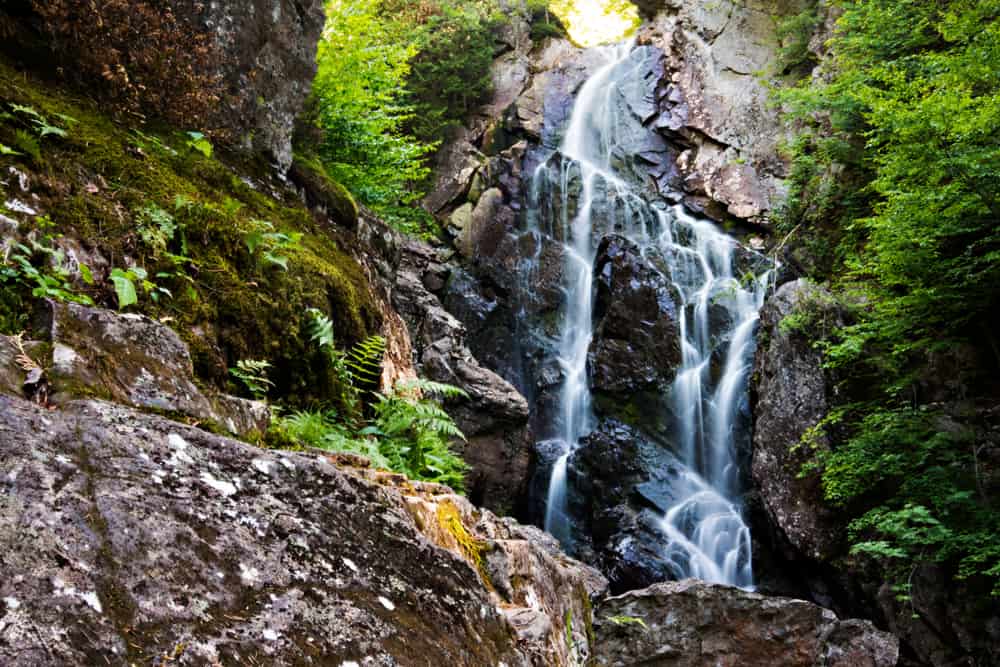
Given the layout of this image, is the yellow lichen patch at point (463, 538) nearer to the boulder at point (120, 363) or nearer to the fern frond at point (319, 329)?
the boulder at point (120, 363)

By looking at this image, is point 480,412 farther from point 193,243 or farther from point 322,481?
point 322,481

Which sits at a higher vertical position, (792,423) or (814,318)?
(814,318)

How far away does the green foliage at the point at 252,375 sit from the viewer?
3.63 metres

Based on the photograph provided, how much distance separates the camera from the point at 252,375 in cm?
379

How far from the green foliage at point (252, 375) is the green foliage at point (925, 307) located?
7.72 meters

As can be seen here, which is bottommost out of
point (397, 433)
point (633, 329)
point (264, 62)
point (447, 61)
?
point (397, 433)

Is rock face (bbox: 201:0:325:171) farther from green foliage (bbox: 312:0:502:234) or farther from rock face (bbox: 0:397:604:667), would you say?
rock face (bbox: 0:397:604:667)

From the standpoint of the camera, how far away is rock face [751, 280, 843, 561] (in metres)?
9.90

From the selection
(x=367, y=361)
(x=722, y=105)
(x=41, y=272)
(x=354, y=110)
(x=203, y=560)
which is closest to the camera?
(x=203, y=560)

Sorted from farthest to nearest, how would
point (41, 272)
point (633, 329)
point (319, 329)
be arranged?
point (633, 329) < point (319, 329) < point (41, 272)

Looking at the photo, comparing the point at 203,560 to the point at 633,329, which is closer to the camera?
the point at 203,560

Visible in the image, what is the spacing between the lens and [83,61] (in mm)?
4328

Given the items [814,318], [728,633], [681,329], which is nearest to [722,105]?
[681,329]

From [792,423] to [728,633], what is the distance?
13.5 feet
